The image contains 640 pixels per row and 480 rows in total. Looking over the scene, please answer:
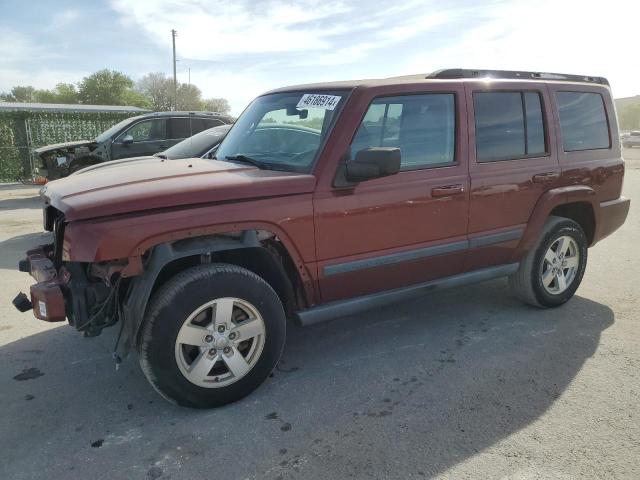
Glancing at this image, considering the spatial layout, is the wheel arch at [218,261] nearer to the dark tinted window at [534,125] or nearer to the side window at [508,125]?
the side window at [508,125]

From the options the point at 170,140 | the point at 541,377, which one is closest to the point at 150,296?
the point at 541,377

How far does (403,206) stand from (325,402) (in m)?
1.37

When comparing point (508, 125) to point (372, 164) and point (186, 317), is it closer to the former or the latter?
point (372, 164)

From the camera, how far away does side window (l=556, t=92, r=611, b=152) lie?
4379 millimetres

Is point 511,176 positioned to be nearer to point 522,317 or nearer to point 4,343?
point 522,317

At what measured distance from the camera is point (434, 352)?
375cm

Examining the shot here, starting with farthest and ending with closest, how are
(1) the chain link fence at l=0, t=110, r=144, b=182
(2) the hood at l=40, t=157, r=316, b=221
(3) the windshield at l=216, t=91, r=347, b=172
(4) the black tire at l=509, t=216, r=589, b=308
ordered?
(1) the chain link fence at l=0, t=110, r=144, b=182 → (4) the black tire at l=509, t=216, r=589, b=308 → (3) the windshield at l=216, t=91, r=347, b=172 → (2) the hood at l=40, t=157, r=316, b=221

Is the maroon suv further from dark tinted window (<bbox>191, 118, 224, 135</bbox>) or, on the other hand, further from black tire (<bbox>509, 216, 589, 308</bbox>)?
dark tinted window (<bbox>191, 118, 224, 135</bbox>)

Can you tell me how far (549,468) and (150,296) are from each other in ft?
7.48

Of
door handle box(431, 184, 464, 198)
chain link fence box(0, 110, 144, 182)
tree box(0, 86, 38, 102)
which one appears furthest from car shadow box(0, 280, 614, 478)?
tree box(0, 86, 38, 102)

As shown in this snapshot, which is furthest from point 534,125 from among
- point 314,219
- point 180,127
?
point 180,127

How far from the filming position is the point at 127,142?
10203mm

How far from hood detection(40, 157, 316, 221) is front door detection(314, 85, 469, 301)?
0.30m

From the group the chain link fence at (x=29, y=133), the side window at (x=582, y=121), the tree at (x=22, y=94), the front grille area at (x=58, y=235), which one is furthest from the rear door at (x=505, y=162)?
the tree at (x=22, y=94)
